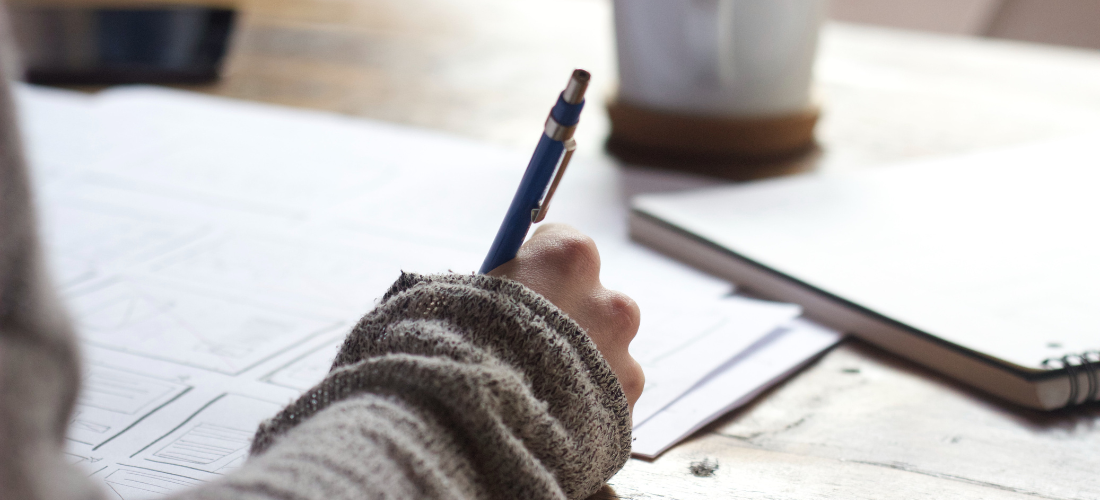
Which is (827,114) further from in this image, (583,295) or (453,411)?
(453,411)

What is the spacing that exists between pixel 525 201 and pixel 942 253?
0.27m

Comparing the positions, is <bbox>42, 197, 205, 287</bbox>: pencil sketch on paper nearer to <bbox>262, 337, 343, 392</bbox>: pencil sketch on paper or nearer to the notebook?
<bbox>262, 337, 343, 392</bbox>: pencil sketch on paper

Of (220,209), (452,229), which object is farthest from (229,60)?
(452,229)

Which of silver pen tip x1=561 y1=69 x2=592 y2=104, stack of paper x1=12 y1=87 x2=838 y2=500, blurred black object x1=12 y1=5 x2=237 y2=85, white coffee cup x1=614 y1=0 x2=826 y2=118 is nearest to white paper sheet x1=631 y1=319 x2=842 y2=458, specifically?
stack of paper x1=12 y1=87 x2=838 y2=500

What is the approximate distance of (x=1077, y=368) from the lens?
0.37m

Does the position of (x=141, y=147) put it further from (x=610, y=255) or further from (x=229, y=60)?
(x=610, y=255)

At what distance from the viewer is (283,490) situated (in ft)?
0.73

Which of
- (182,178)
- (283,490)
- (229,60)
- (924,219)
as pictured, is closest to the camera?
(283,490)

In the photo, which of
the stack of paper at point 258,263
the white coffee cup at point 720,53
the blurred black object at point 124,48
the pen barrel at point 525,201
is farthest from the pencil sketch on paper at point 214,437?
the blurred black object at point 124,48

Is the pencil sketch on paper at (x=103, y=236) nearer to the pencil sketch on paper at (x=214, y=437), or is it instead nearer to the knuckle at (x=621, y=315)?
the pencil sketch on paper at (x=214, y=437)

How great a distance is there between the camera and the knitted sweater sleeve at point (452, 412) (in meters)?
0.24

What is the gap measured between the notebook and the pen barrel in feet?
0.62

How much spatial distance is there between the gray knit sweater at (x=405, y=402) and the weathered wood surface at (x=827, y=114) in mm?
53

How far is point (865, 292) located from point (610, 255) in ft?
0.51
